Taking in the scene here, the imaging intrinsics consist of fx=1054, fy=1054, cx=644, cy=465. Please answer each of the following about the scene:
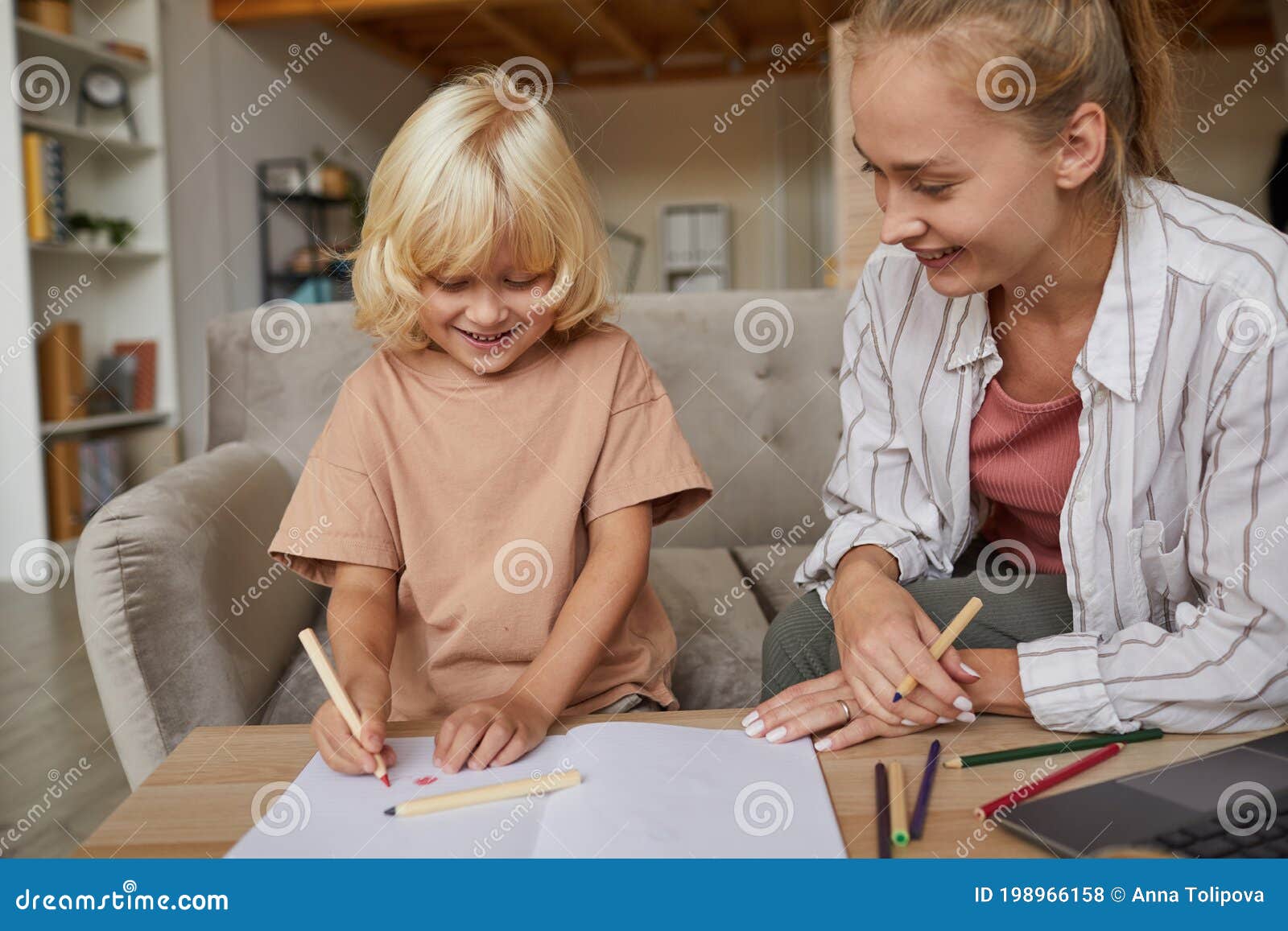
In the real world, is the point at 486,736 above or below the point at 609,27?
below

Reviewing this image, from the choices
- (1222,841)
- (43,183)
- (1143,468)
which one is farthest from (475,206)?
(43,183)

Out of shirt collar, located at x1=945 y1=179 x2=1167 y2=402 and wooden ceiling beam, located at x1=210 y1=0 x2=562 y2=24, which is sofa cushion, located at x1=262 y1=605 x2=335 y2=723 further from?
wooden ceiling beam, located at x1=210 y1=0 x2=562 y2=24

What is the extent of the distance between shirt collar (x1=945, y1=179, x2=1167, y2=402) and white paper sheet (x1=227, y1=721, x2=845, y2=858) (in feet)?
1.41

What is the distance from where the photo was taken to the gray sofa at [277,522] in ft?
3.72

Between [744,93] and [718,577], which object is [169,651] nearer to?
[718,577]

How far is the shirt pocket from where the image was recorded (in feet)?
3.03

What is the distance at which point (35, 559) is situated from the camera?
147 inches

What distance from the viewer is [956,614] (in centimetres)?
103

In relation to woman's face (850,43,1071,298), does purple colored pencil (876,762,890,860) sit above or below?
below

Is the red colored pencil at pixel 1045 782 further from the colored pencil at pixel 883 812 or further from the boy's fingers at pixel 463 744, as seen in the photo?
the boy's fingers at pixel 463 744

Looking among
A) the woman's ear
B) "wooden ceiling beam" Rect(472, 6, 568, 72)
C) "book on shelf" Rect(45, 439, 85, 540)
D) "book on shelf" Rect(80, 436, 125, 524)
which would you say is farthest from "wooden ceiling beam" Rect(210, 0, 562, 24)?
the woman's ear

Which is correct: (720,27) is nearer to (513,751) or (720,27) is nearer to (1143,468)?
(1143,468)

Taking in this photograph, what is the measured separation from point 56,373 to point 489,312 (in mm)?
3384
